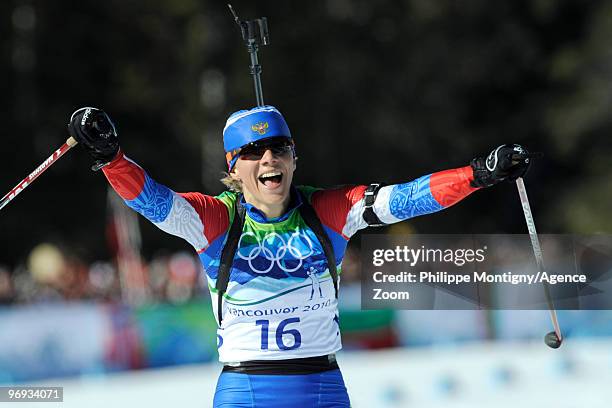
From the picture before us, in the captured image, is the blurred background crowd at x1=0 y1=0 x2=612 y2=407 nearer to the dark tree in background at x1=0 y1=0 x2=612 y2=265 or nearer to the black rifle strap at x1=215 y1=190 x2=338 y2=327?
the dark tree in background at x1=0 y1=0 x2=612 y2=265

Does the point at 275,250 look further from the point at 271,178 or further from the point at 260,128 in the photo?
the point at 260,128

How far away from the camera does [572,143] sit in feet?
84.9

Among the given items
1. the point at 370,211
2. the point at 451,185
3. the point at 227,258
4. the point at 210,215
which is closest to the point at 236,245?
the point at 227,258

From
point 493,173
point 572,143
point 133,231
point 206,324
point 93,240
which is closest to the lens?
point 493,173

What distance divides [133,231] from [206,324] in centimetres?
416

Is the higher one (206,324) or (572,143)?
(572,143)

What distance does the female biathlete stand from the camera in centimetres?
459

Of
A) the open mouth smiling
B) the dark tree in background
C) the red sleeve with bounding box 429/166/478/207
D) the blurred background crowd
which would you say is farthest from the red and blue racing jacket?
the dark tree in background

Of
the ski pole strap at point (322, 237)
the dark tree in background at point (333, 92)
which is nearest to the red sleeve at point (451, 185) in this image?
the ski pole strap at point (322, 237)

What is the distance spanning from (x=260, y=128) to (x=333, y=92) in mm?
21099

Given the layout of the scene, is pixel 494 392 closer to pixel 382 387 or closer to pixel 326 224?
pixel 382 387

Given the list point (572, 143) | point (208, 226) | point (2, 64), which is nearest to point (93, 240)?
point (2, 64)

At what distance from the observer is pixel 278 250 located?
183 inches

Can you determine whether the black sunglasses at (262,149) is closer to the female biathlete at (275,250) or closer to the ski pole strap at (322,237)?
the female biathlete at (275,250)
